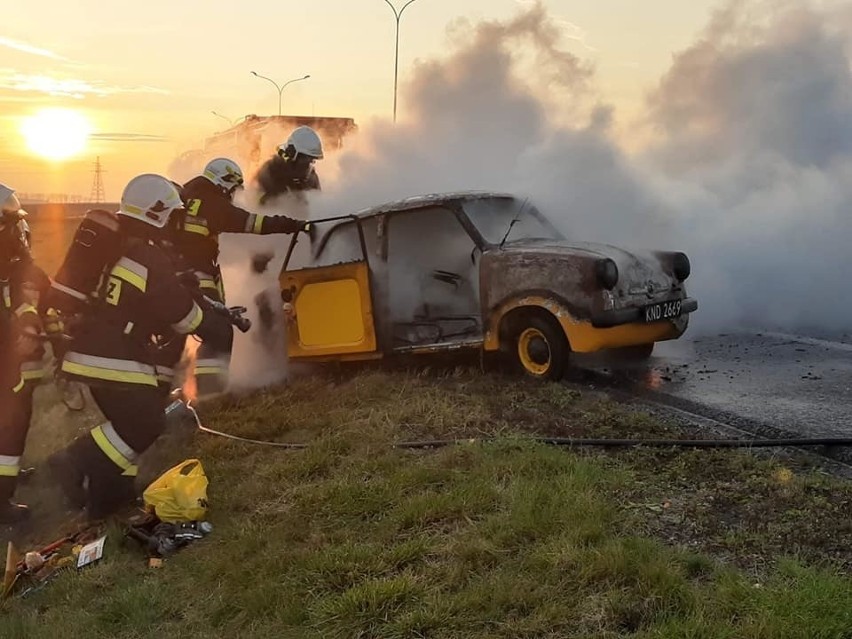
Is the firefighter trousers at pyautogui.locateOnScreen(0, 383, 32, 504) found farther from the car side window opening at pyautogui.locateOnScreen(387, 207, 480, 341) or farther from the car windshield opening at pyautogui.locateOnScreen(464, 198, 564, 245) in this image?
the car windshield opening at pyautogui.locateOnScreen(464, 198, 564, 245)

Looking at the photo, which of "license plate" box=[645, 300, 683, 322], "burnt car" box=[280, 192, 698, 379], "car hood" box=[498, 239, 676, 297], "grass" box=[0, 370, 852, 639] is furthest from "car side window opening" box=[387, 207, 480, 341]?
"grass" box=[0, 370, 852, 639]

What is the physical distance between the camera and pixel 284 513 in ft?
15.0

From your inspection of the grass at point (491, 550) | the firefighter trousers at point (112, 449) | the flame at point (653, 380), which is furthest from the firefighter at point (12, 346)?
the flame at point (653, 380)

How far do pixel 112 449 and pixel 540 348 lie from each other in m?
3.31

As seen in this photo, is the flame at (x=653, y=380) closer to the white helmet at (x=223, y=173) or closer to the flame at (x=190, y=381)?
the flame at (x=190, y=381)

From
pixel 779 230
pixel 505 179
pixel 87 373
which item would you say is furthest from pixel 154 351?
pixel 779 230

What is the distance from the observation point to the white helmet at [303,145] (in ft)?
26.8

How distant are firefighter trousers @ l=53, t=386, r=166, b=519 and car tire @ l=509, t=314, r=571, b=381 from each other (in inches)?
116

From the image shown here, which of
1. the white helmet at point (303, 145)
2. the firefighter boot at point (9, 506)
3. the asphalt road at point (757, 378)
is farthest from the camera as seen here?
the white helmet at point (303, 145)

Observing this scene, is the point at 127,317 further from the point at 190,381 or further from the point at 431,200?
the point at 431,200

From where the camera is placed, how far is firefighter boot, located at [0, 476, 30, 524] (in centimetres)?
529

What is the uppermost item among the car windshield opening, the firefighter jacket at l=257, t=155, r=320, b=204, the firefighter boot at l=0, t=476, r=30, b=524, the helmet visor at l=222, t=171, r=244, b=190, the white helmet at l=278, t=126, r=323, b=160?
the white helmet at l=278, t=126, r=323, b=160

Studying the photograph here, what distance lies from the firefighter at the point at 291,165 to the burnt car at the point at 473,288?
71cm

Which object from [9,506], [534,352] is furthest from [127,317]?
[534,352]
